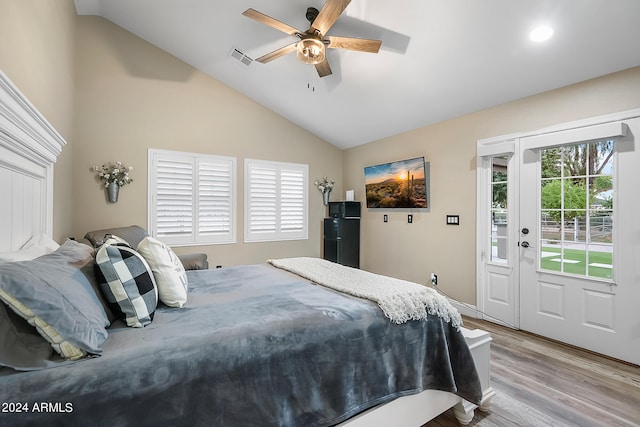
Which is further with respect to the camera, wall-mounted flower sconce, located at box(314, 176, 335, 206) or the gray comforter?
wall-mounted flower sconce, located at box(314, 176, 335, 206)

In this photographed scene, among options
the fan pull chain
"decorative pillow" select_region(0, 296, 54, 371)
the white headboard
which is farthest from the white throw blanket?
the fan pull chain

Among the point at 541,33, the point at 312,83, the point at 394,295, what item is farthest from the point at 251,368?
the point at 312,83

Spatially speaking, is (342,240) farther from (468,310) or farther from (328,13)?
(328,13)

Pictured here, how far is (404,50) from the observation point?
2.97 metres

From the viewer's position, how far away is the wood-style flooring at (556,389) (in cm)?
185

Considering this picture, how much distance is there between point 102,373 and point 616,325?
3720mm

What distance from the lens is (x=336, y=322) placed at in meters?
1.45

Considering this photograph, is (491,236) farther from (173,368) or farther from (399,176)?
(173,368)

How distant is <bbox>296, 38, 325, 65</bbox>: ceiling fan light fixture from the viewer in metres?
2.52

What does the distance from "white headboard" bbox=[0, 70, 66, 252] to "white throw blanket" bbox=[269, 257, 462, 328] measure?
70.1 inches

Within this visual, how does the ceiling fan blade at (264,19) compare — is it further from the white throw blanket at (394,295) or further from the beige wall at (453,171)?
the beige wall at (453,171)

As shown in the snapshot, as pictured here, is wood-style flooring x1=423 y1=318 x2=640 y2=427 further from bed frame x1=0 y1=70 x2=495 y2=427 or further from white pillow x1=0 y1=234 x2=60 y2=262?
white pillow x1=0 y1=234 x2=60 y2=262

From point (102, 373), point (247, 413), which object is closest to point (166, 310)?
point (102, 373)

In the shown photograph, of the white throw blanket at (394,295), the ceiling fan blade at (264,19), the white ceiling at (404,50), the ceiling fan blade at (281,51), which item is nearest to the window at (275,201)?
the white ceiling at (404,50)
